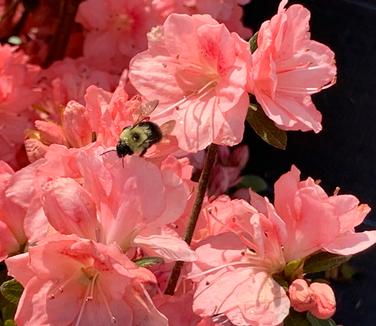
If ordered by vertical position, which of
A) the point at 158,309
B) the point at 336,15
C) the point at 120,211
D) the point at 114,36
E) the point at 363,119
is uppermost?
the point at 120,211

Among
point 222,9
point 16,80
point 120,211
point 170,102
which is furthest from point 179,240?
point 222,9

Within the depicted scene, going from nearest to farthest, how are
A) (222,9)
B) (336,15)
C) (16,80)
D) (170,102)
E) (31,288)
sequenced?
(31,288)
(170,102)
(16,80)
(222,9)
(336,15)

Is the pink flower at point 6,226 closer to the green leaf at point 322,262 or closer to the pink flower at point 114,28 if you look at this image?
the green leaf at point 322,262

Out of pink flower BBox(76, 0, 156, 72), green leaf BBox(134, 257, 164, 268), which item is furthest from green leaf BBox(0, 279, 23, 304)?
pink flower BBox(76, 0, 156, 72)

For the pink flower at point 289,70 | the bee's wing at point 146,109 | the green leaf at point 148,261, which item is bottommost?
the green leaf at point 148,261

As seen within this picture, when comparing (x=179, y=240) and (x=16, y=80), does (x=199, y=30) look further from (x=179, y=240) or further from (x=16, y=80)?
(x=16, y=80)

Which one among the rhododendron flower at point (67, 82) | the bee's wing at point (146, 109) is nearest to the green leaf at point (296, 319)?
the bee's wing at point (146, 109)
